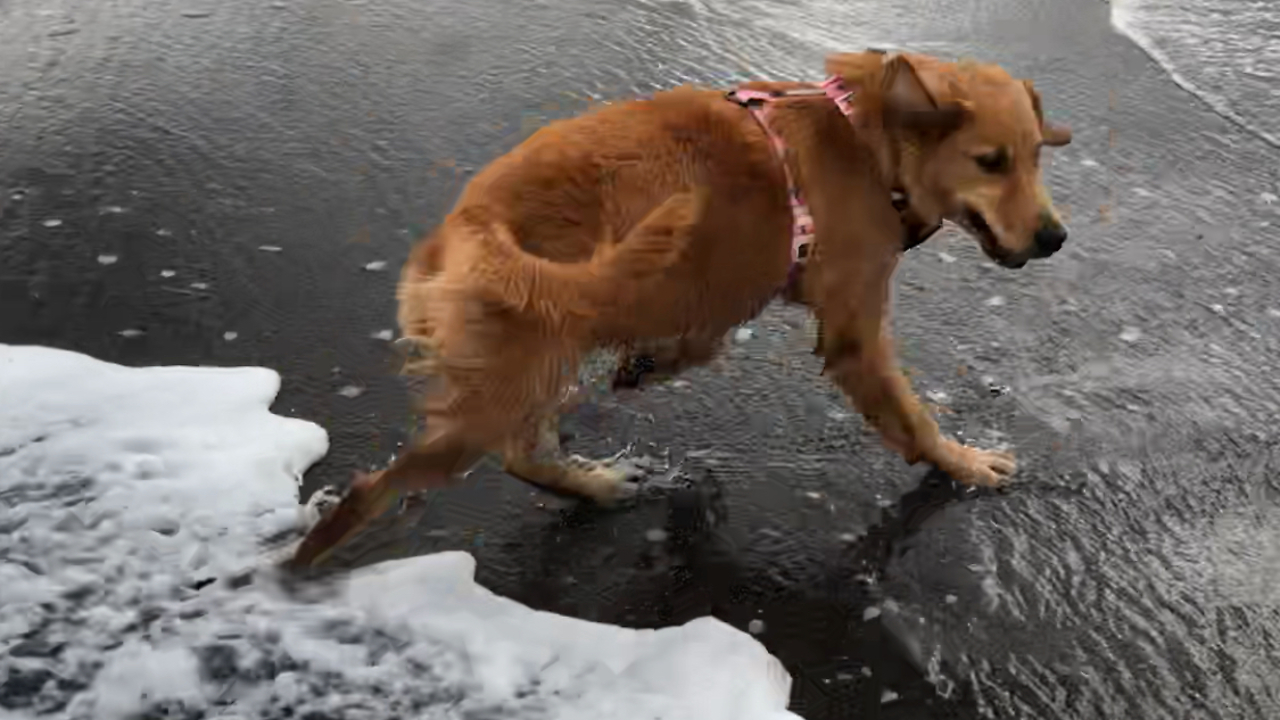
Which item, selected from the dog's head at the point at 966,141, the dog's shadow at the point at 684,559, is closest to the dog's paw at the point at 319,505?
the dog's shadow at the point at 684,559

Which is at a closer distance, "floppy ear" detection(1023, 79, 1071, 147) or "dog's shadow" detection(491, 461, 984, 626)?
"floppy ear" detection(1023, 79, 1071, 147)

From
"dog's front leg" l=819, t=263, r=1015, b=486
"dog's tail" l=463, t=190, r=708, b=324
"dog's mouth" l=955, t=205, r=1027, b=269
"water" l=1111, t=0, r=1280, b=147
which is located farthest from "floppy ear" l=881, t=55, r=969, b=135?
"water" l=1111, t=0, r=1280, b=147

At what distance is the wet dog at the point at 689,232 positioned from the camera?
2.52 meters

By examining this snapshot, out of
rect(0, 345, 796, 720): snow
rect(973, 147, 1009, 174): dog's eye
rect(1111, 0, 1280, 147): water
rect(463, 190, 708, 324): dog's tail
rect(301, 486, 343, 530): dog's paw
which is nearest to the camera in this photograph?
rect(463, 190, 708, 324): dog's tail

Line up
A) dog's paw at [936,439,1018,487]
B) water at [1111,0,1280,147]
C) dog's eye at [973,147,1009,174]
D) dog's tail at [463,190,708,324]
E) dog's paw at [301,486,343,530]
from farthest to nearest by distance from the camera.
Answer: water at [1111,0,1280,147]
dog's paw at [936,439,1018,487]
dog's paw at [301,486,343,530]
dog's eye at [973,147,1009,174]
dog's tail at [463,190,708,324]

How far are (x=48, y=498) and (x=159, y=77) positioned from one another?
8.27 ft

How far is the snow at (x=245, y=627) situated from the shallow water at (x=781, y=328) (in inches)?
5.0

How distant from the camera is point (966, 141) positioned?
9.12 ft

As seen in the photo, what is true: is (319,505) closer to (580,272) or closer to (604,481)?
(604,481)

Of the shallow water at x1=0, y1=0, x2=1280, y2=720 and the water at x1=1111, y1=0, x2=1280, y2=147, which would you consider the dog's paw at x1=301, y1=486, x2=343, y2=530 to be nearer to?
the shallow water at x1=0, y1=0, x2=1280, y2=720

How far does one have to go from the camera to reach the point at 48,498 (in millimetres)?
3104

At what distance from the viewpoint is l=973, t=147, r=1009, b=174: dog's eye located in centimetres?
279

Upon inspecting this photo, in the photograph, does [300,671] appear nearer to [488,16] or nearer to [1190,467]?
[1190,467]

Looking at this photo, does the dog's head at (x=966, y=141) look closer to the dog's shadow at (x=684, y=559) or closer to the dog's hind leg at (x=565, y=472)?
the dog's shadow at (x=684, y=559)
